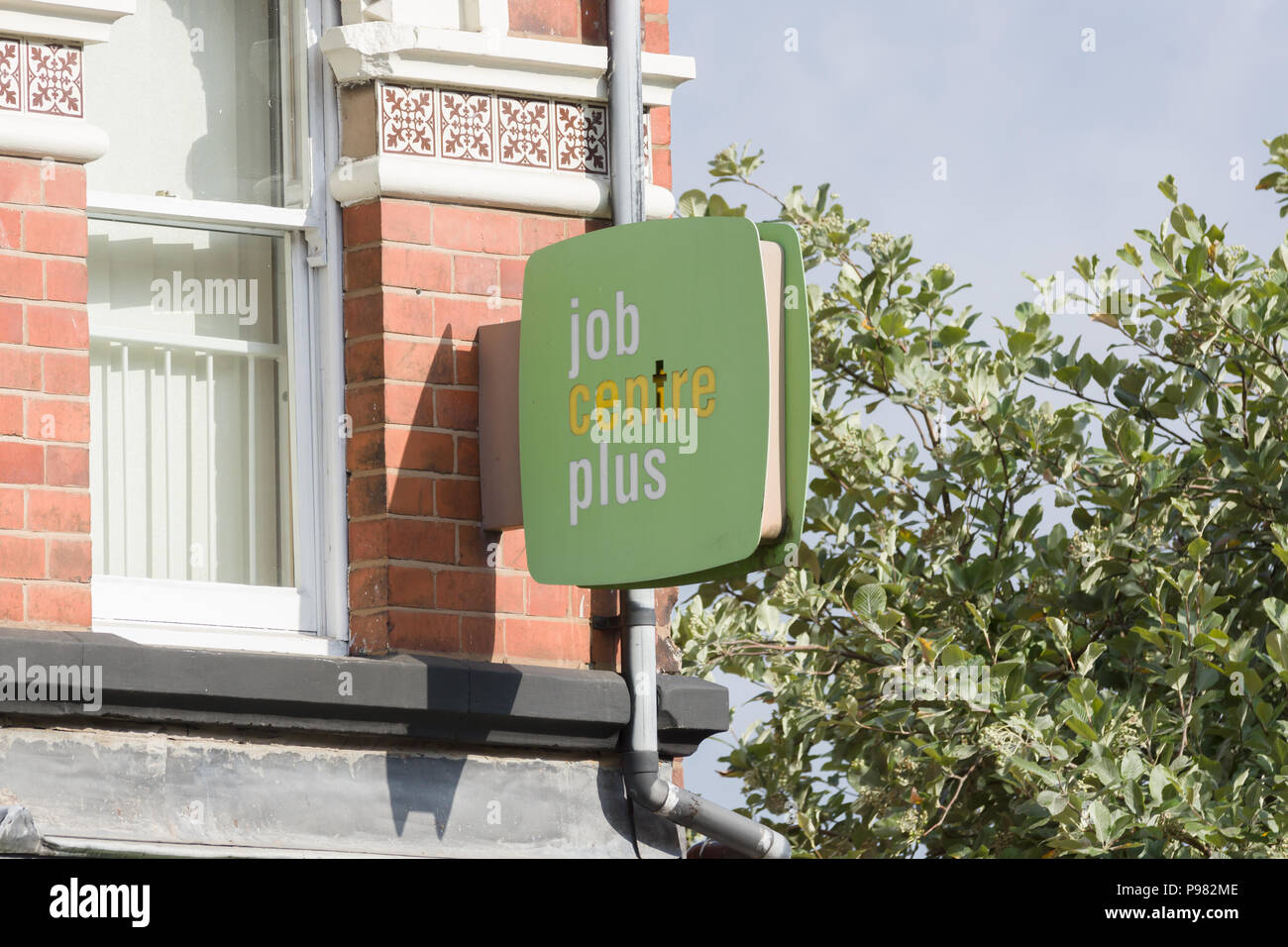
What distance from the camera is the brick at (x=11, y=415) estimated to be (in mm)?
5242

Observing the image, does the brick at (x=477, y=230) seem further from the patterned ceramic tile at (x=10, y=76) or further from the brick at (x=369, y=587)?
the patterned ceramic tile at (x=10, y=76)

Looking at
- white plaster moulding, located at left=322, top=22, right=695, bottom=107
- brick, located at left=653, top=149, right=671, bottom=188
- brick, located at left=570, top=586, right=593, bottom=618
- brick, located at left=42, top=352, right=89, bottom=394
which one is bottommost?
brick, located at left=570, top=586, right=593, bottom=618

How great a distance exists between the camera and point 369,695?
5469mm

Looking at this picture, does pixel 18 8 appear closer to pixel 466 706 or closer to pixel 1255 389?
pixel 466 706

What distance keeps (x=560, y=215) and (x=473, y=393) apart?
0.66m

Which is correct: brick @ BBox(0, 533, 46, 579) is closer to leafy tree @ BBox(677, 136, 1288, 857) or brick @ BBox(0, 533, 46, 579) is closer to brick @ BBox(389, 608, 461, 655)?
brick @ BBox(389, 608, 461, 655)

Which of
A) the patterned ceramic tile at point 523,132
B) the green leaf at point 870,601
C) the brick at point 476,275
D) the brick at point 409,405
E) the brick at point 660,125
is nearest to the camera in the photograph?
the brick at point 409,405

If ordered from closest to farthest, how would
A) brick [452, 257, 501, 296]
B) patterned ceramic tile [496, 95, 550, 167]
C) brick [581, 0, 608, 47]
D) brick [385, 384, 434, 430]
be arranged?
brick [385, 384, 434, 430]
brick [452, 257, 501, 296]
patterned ceramic tile [496, 95, 550, 167]
brick [581, 0, 608, 47]

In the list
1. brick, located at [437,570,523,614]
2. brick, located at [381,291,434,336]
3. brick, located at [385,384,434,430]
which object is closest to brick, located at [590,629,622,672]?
brick, located at [437,570,523,614]

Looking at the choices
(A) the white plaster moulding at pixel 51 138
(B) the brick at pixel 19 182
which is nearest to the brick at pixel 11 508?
(B) the brick at pixel 19 182

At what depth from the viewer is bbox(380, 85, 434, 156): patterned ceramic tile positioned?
594cm

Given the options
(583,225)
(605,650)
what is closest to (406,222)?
(583,225)

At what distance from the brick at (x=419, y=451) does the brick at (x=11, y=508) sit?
104 cm

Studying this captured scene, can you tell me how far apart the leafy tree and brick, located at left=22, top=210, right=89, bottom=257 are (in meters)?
3.20
